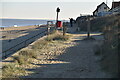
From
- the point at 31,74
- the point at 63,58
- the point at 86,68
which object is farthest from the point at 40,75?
the point at 63,58

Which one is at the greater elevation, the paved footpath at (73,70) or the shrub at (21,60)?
the shrub at (21,60)

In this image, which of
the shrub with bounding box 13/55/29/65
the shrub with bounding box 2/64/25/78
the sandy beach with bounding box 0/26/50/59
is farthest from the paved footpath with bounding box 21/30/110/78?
the sandy beach with bounding box 0/26/50/59

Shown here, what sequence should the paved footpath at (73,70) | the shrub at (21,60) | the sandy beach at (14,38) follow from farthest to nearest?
1. the sandy beach at (14,38)
2. the shrub at (21,60)
3. the paved footpath at (73,70)

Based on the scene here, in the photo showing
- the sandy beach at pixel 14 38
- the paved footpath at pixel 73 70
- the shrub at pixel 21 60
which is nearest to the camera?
the paved footpath at pixel 73 70

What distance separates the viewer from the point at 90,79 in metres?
8.58

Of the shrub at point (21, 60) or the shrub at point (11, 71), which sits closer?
the shrub at point (11, 71)

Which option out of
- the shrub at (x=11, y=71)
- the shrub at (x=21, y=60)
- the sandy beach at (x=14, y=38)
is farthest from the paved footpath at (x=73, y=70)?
the sandy beach at (x=14, y=38)

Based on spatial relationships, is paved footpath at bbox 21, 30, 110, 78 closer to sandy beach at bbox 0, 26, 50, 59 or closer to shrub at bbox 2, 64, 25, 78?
shrub at bbox 2, 64, 25, 78

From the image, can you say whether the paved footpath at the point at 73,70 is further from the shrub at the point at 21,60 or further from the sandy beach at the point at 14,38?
the sandy beach at the point at 14,38

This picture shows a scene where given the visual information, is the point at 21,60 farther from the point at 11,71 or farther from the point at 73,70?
the point at 73,70

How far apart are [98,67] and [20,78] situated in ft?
9.54

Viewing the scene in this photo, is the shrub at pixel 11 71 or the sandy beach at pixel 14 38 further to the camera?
the sandy beach at pixel 14 38

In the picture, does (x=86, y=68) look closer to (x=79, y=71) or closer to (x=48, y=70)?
(x=79, y=71)

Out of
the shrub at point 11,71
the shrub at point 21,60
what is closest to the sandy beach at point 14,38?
the shrub at point 21,60
